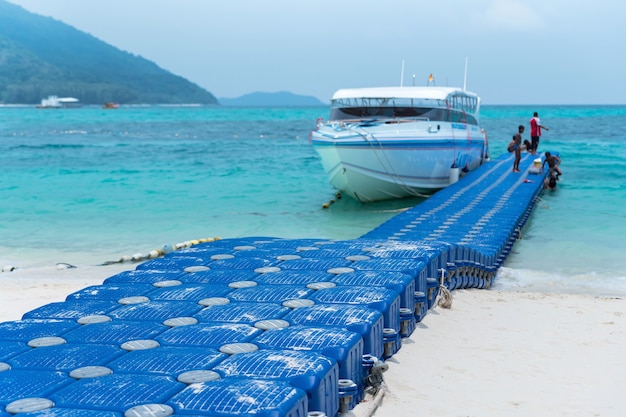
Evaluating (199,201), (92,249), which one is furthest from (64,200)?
(92,249)

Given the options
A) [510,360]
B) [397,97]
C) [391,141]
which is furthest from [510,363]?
[397,97]

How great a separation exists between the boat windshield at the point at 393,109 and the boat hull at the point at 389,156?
353mm

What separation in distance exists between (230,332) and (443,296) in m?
3.30

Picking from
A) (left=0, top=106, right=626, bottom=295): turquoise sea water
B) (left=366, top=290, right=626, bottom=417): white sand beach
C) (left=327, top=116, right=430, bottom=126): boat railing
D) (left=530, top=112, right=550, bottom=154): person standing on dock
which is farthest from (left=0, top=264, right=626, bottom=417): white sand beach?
(left=530, top=112, right=550, bottom=154): person standing on dock

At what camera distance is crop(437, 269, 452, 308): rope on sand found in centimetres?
720

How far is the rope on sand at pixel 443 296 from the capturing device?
7195 millimetres

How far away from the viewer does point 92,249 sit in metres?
13.8

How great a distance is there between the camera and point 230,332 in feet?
15.2

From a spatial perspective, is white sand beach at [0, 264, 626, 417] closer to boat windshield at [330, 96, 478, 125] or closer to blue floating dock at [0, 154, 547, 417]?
blue floating dock at [0, 154, 547, 417]

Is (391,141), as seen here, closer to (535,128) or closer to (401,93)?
(401,93)

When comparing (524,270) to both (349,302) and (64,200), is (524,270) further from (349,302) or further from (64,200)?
(64,200)

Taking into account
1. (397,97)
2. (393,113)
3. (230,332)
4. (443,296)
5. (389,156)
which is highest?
(397,97)

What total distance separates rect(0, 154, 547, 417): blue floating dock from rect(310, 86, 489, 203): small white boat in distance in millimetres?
9011

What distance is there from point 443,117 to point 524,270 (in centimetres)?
766
